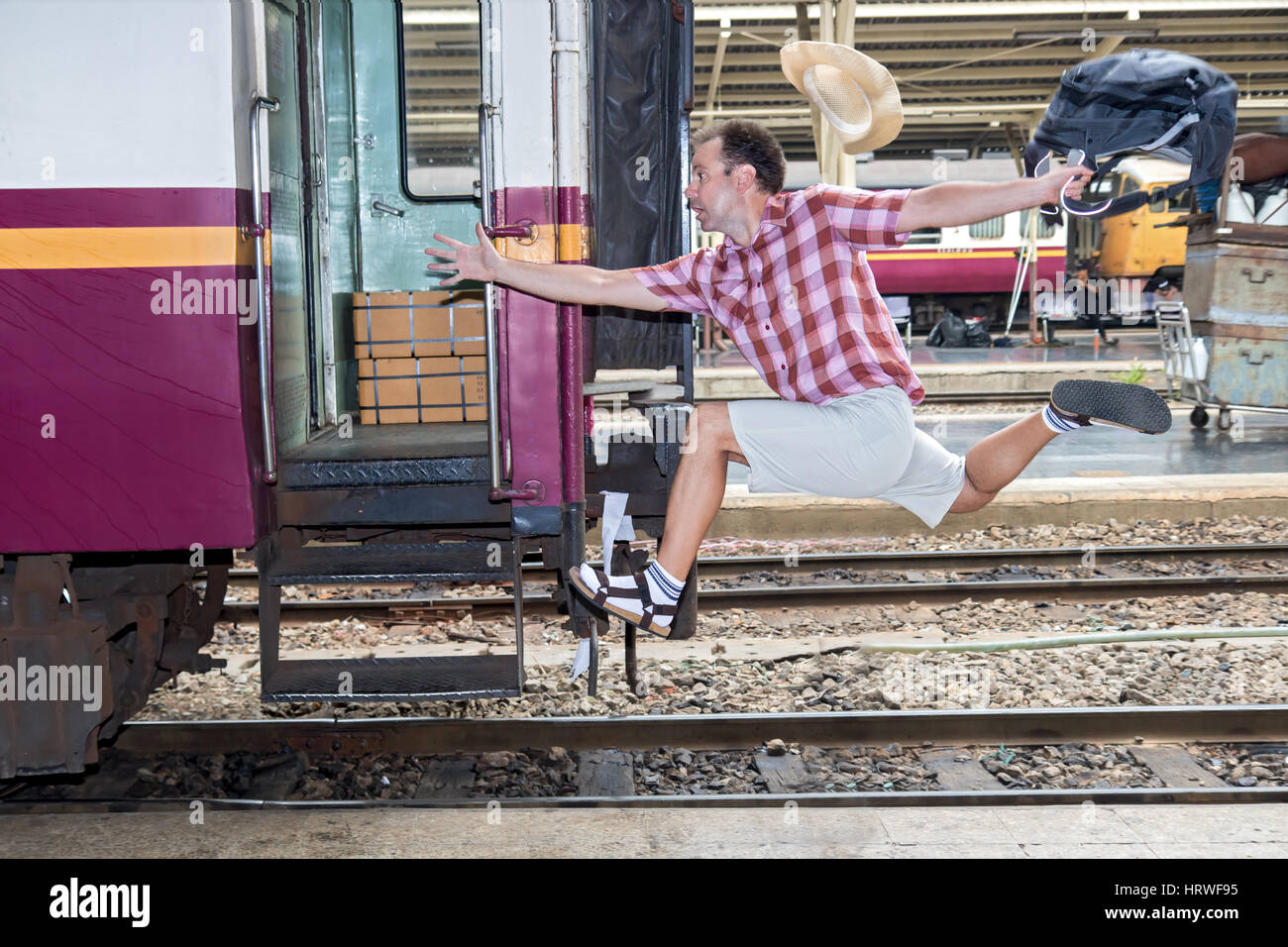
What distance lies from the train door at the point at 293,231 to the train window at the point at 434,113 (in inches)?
21.1

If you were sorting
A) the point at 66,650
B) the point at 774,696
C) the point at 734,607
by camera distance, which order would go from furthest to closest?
1. the point at 734,607
2. the point at 774,696
3. the point at 66,650

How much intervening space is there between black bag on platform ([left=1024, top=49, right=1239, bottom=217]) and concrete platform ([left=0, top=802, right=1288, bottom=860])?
2.16 meters

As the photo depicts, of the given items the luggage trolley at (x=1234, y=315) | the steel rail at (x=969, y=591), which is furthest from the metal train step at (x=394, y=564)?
the luggage trolley at (x=1234, y=315)

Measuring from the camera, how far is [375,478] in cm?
438

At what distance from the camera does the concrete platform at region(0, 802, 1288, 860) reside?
407 cm

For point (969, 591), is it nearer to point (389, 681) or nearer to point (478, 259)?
point (389, 681)

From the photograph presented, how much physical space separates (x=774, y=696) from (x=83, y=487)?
3297 mm

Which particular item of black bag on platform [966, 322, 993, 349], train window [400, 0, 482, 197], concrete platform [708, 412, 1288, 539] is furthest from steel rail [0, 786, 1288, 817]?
black bag on platform [966, 322, 993, 349]

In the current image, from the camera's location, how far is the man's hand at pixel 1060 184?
3.37 meters

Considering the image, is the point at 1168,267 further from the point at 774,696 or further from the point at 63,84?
the point at 63,84

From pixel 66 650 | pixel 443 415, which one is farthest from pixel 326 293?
pixel 66 650

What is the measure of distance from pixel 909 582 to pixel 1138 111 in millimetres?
4082

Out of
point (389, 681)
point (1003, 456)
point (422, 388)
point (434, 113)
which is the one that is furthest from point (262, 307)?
point (1003, 456)
